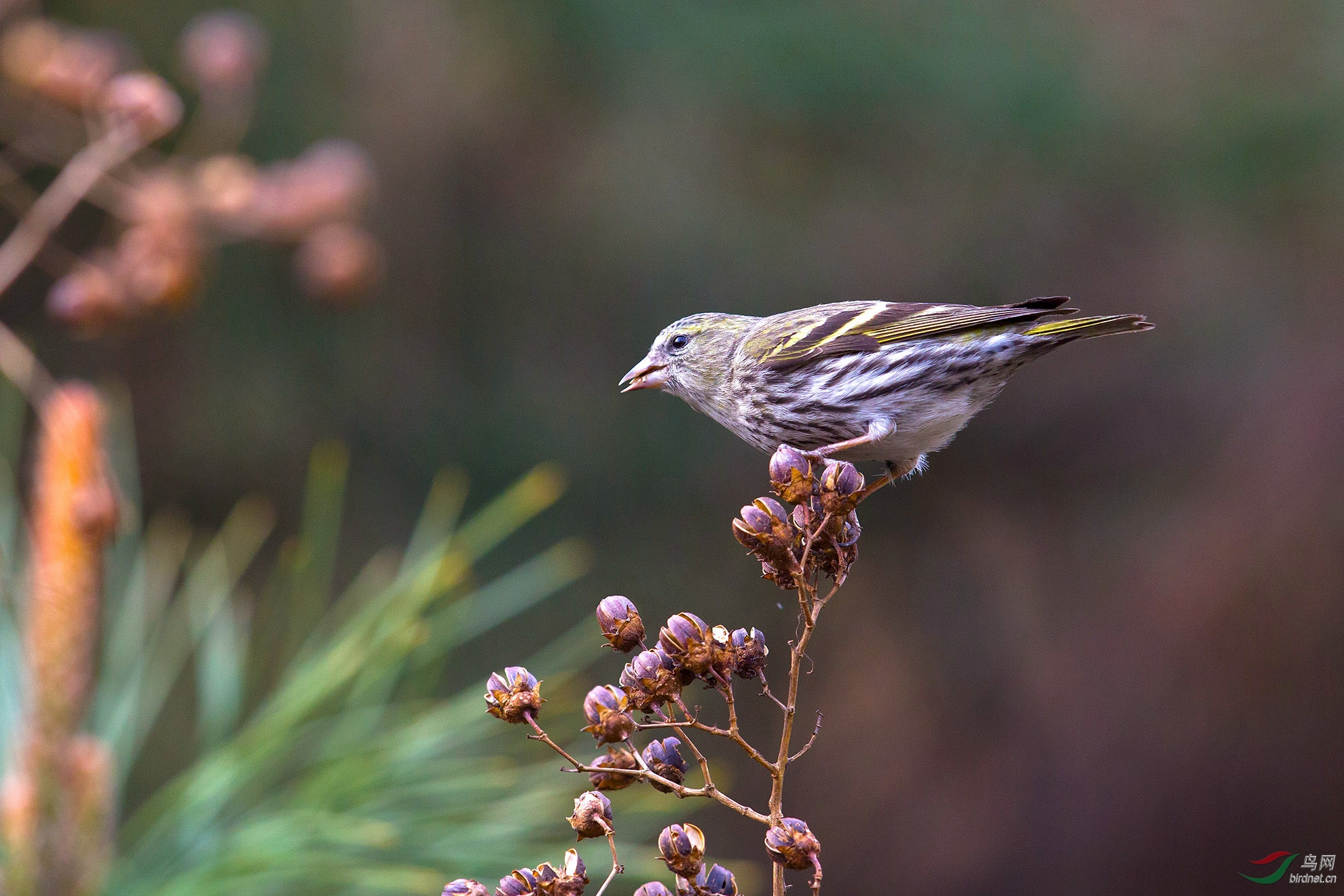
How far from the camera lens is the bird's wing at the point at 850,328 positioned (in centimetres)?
158

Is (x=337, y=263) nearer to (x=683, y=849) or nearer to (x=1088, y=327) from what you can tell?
(x=1088, y=327)

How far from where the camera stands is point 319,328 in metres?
3.02

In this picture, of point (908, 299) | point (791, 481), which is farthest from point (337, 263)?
point (908, 299)

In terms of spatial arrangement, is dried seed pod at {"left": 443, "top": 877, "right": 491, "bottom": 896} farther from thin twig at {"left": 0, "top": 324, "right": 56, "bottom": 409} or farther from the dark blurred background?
the dark blurred background

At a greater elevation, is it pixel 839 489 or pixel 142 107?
pixel 142 107

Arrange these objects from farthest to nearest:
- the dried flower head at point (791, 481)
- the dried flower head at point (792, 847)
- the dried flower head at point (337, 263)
→ the dried flower head at point (337, 263), the dried flower head at point (791, 481), the dried flower head at point (792, 847)

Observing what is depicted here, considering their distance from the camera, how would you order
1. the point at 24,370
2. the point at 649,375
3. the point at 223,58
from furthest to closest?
the point at 649,375
the point at 223,58
the point at 24,370

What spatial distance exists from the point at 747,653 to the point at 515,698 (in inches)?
7.1

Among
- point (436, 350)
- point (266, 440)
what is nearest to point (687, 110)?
point (436, 350)

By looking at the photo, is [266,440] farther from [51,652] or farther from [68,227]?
[51,652]

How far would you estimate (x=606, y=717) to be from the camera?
76cm

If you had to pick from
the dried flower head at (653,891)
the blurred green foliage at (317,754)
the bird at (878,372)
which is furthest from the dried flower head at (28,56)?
the dried flower head at (653,891)

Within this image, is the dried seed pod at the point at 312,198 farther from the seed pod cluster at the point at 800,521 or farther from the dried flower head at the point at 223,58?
the seed pod cluster at the point at 800,521

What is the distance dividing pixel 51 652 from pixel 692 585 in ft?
7.06
